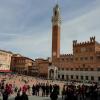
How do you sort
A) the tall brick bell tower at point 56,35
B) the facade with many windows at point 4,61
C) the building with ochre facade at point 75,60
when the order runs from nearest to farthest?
the building with ochre facade at point 75,60, the facade with many windows at point 4,61, the tall brick bell tower at point 56,35

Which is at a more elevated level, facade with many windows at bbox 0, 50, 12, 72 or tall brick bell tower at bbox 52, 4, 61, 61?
tall brick bell tower at bbox 52, 4, 61, 61

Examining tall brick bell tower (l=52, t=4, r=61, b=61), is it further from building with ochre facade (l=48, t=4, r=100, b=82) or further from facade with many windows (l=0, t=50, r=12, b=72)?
facade with many windows (l=0, t=50, r=12, b=72)

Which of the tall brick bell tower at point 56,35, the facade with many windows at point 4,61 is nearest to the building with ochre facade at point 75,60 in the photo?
the tall brick bell tower at point 56,35

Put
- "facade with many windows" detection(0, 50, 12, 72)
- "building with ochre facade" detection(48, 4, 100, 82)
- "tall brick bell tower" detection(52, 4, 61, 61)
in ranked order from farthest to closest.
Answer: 1. "tall brick bell tower" detection(52, 4, 61, 61)
2. "facade with many windows" detection(0, 50, 12, 72)
3. "building with ochre facade" detection(48, 4, 100, 82)

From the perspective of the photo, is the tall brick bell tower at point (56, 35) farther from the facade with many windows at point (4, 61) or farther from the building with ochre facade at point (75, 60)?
the facade with many windows at point (4, 61)

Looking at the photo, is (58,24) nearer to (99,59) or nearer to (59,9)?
(59,9)

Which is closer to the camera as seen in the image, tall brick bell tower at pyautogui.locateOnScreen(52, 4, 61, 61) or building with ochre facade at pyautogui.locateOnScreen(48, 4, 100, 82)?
building with ochre facade at pyautogui.locateOnScreen(48, 4, 100, 82)

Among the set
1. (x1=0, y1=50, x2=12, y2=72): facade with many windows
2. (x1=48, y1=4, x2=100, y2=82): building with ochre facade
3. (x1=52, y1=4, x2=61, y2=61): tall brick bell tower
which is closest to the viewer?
(x1=48, y1=4, x2=100, y2=82): building with ochre facade

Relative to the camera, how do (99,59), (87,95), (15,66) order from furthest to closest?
(15,66)
(99,59)
(87,95)

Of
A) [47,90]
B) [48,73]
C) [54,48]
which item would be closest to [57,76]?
[48,73]

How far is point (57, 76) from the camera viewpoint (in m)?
73.4

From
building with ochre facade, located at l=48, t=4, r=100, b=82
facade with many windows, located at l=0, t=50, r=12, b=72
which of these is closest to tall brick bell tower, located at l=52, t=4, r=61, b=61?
building with ochre facade, located at l=48, t=4, r=100, b=82

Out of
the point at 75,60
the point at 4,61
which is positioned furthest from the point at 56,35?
the point at 4,61

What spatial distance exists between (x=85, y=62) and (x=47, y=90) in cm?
4684
